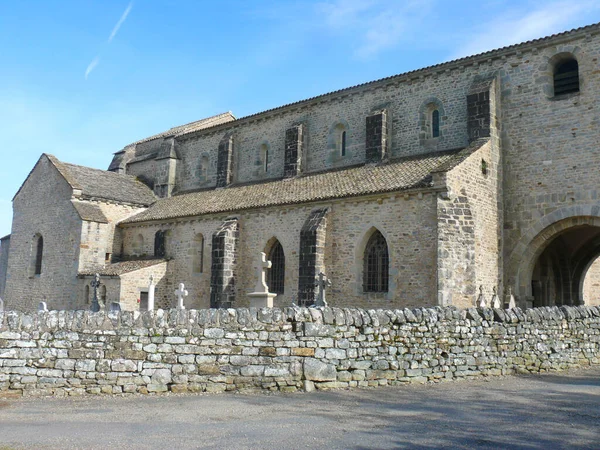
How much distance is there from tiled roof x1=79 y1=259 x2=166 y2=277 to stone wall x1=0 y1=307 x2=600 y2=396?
16.4 meters

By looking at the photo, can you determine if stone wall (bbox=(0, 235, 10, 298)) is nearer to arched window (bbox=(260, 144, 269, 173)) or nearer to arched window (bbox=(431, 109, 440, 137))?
arched window (bbox=(260, 144, 269, 173))

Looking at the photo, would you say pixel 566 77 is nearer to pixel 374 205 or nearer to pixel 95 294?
pixel 374 205

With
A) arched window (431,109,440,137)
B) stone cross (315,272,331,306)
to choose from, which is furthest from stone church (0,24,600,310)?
A: stone cross (315,272,331,306)

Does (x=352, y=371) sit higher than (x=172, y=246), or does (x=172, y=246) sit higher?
(x=172, y=246)

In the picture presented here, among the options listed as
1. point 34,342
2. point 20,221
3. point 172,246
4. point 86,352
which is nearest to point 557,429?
point 86,352

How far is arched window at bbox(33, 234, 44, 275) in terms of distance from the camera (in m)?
31.4

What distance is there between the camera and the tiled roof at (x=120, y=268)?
86.0 ft

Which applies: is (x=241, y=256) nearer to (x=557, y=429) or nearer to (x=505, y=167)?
(x=505, y=167)

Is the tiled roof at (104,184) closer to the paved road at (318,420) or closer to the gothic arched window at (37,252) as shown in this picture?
the gothic arched window at (37,252)

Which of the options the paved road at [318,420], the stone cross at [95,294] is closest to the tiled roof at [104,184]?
the stone cross at [95,294]

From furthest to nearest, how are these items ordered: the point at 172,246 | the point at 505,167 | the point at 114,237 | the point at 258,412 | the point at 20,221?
the point at 20,221 → the point at 114,237 → the point at 172,246 → the point at 505,167 → the point at 258,412

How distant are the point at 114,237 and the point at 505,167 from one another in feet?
65.4

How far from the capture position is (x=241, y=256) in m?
24.8

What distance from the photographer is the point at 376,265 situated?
2089cm
